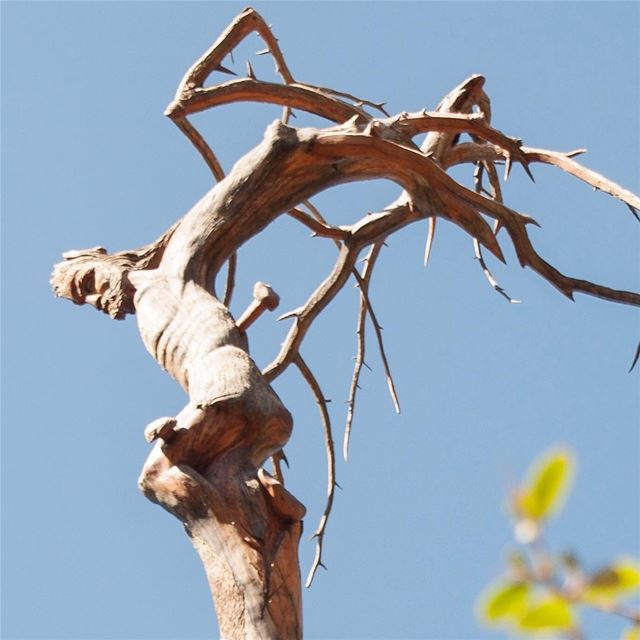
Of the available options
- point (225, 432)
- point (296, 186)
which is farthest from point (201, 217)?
point (225, 432)

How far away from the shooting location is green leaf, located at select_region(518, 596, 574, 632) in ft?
1.56

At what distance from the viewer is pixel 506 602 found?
1.57 feet

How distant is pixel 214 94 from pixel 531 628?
334cm

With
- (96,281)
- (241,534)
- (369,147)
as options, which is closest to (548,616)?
(241,534)

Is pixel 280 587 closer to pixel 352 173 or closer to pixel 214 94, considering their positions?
pixel 352 173

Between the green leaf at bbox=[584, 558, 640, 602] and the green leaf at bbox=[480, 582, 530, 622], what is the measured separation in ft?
0.09

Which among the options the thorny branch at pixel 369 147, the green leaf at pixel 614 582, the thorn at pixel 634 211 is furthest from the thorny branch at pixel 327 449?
the green leaf at pixel 614 582

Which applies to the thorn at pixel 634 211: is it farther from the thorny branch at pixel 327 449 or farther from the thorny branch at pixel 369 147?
the thorny branch at pixel 327 449

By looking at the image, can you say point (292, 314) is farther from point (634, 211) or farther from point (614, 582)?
point (614, 582)

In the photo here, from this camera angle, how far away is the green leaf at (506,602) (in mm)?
477

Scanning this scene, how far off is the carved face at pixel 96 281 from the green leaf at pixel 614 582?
2.82 meters

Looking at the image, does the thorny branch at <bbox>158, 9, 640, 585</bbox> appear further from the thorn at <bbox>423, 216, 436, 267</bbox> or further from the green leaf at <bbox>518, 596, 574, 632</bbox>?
the green leaf at <bbox>518, 596, 574, 632</bbox>

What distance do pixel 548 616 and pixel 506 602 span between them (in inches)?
0.7

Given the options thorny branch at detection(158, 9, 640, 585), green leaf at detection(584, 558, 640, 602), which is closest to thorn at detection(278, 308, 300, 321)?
thorny branch at detection(158, 9, 640, 585)
